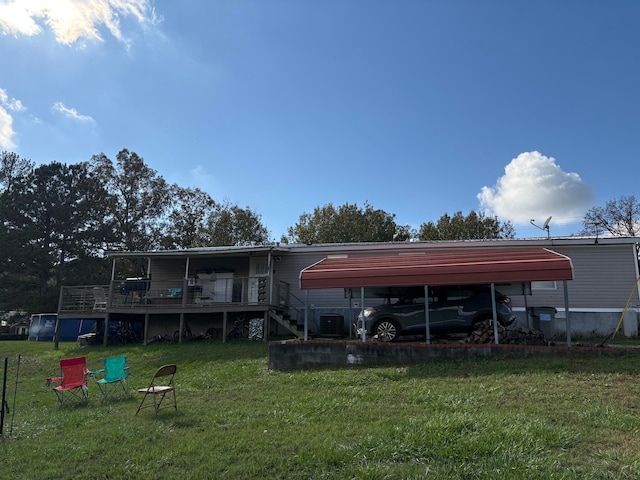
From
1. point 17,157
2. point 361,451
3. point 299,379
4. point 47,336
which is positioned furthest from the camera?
point 17,157

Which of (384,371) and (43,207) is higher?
(43,207)

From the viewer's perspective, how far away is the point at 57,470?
4.69 meters

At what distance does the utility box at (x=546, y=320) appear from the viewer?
11.7 meters

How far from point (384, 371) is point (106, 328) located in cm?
1214

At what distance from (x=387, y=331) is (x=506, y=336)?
2665mm

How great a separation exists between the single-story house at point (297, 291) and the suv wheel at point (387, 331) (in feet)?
4.47

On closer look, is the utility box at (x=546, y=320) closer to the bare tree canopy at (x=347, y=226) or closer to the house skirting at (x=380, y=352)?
the house skirting at (x=380, y=352)

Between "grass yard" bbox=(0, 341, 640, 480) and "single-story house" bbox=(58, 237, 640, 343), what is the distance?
3585 millimetres

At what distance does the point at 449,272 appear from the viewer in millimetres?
9984

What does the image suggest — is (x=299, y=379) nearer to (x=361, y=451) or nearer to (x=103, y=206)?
(x=361, y=451)

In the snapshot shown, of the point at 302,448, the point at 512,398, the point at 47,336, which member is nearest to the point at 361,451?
the point at 302,448

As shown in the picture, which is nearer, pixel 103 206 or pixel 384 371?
pixel 384 371

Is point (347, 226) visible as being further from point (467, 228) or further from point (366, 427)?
point (366, 427)

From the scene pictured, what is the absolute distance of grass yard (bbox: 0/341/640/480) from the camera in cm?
425
